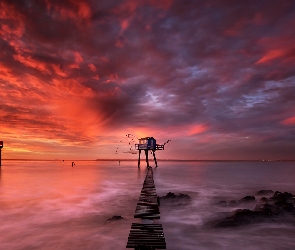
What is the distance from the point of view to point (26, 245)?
414 inches

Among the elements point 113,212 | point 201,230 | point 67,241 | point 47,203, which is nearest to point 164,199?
point 113,212

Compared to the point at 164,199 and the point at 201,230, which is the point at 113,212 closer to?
the point at 164,199

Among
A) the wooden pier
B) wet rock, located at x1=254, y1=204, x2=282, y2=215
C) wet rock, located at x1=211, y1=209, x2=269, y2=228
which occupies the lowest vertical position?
wet rock, located at x1=211, y1=209, x2=269, y2=228

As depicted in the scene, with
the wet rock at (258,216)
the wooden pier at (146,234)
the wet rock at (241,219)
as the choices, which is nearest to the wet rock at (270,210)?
the wet rock at (258,216)

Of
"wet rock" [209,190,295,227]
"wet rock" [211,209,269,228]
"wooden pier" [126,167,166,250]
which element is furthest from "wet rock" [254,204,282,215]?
"wooden pier" [126,167,166,250]

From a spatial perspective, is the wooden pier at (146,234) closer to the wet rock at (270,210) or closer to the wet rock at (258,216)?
the wet rock at (258,216)

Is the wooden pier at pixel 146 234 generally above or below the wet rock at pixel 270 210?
above

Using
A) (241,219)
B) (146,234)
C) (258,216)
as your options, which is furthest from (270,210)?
(146,234)

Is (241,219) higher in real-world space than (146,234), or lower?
lower

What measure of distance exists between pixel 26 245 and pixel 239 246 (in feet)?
29.5

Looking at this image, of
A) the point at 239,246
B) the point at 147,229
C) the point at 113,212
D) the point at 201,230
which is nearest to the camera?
the point at 147,229

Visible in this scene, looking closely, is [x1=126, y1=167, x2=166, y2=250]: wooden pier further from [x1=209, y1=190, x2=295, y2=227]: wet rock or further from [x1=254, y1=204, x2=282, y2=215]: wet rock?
[x1=254, y1=204, x2=282, y2=215]: wet rock

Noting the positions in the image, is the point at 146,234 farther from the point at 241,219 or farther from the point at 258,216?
the point at 258,216

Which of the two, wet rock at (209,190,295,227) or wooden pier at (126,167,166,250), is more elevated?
wooden pier at (126,167,166,250)
